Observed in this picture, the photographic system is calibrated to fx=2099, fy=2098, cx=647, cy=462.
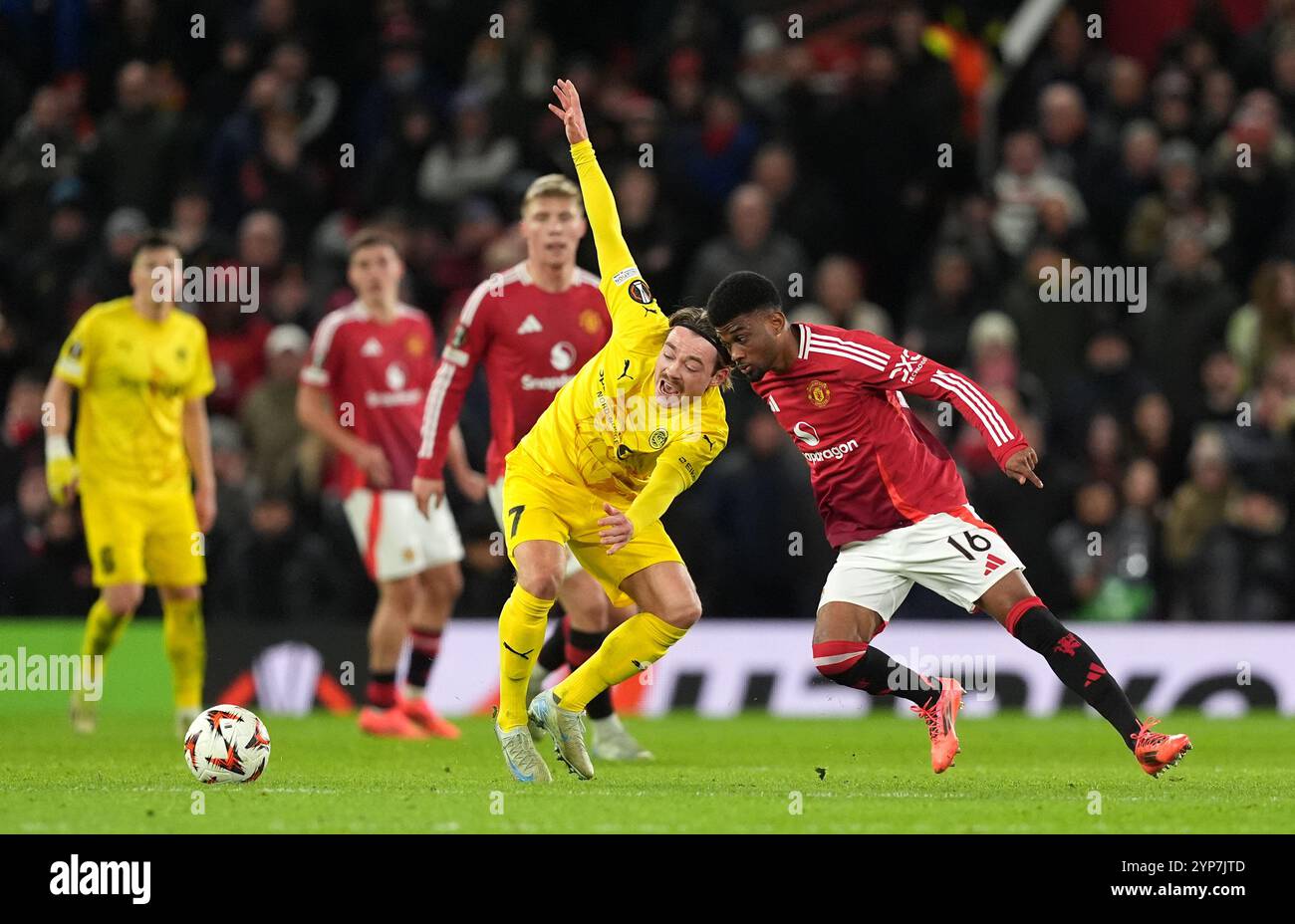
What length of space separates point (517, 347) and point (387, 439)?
2200mm

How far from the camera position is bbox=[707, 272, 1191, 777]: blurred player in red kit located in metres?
8.50

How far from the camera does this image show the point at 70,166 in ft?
56.9

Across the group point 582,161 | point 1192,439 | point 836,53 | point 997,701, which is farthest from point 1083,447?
point 582,161

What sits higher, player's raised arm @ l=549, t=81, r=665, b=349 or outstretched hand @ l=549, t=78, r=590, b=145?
outstretched hand @ l=549, t=78, r=590, b=145

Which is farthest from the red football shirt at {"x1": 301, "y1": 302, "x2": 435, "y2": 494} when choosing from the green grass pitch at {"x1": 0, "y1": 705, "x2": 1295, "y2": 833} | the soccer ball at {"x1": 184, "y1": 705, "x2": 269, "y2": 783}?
the soccer ball at {"x1": 184, "y1": 705, "x2": 269, "y2": 783}

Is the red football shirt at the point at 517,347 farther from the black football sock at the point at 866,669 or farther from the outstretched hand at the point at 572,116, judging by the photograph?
the black football sock at the point at 866,669

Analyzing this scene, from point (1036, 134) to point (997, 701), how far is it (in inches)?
199

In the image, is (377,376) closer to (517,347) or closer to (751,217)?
(517,347)

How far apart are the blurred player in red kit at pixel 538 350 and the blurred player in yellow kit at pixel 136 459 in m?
2.21

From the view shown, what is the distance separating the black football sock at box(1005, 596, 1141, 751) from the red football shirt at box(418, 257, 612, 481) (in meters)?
2.95

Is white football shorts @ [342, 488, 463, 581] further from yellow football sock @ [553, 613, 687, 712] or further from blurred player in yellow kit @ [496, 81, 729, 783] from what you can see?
yellow football sock @ [553, 613, 687, 712]

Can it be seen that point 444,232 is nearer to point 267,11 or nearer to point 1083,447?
point 267,11

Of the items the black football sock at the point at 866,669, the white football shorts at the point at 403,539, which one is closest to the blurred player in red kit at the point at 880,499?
the black football sock at the point at 866,669

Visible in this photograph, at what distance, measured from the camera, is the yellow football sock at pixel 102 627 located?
39.0 ft
